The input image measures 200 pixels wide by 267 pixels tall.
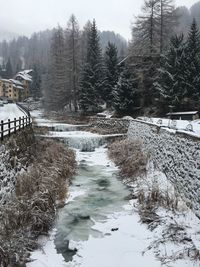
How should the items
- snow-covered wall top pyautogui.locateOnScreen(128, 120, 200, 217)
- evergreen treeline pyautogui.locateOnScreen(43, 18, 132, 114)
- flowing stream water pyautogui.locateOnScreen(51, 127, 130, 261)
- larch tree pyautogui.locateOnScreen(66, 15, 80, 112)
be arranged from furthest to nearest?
larch tree pyautogui.locateOnScreen(66, 15, 80, 112)
evergreen treeline pyautogui.locateOnScreen(43, 18, 132, 114)
snow-covered wall top pyautogui.locateOnScreen(128, 120, 200, 217)
flowing stream water pyautogui.locateOnScreen(51, 127, 130, 261)

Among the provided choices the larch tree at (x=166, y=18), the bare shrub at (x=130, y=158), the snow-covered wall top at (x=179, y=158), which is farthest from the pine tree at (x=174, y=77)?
the snow-covered wall top at (x=179, y=158)

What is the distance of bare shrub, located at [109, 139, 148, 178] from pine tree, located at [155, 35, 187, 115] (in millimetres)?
7260

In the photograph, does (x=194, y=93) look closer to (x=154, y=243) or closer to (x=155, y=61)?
(x=155, y=61)

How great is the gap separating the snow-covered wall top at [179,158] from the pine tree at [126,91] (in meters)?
13.0

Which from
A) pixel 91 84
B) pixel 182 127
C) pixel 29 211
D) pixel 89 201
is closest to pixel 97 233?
pixel 29 211

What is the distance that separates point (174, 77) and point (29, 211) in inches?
761

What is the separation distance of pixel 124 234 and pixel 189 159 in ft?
9.76

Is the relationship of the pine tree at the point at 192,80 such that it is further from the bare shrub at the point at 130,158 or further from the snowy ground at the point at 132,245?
the snowy ground at the point at 132,245

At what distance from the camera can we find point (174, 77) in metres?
24.5

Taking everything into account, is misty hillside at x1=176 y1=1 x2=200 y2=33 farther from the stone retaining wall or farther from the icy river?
the icy river

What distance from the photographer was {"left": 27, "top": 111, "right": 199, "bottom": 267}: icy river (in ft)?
22.4

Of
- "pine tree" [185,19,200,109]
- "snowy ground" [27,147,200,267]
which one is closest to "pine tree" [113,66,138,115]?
"pine tree" [185,19,200,109]

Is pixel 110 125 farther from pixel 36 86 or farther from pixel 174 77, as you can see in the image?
pixel 36 86

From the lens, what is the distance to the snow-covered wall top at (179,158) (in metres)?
8.59
